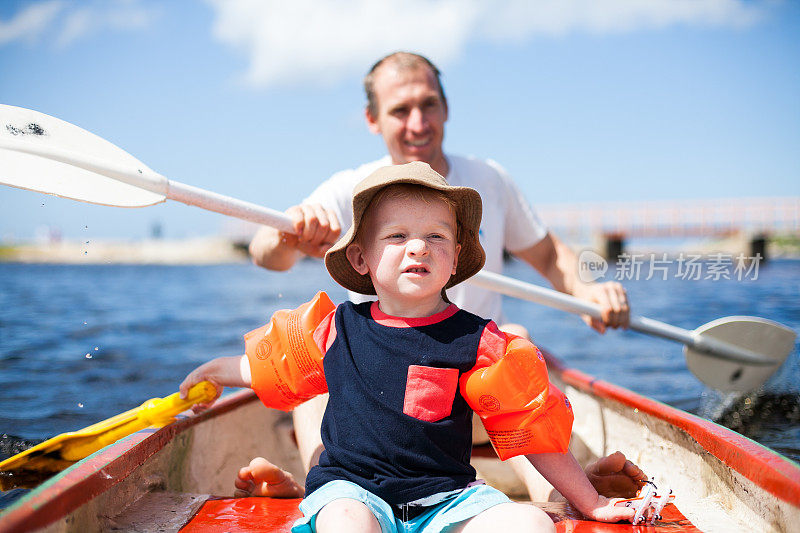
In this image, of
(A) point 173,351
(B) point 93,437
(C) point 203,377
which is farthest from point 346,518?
(A) point 173,351

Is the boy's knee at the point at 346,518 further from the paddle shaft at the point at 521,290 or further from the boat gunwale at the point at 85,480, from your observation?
the paddle shaft at the point at 521,290

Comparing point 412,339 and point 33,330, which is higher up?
point 412,339

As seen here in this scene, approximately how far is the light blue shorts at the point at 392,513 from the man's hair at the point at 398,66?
1.78 meters

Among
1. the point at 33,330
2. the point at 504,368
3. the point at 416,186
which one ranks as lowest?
the point at 33,330

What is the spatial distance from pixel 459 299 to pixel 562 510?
3.86 feet

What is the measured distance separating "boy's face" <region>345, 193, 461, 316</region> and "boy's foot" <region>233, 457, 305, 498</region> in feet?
1.90

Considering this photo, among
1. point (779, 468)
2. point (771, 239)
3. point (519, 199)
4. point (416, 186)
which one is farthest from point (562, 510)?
point (771, 239)

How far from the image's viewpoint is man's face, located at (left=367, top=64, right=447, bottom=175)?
2.61 metres

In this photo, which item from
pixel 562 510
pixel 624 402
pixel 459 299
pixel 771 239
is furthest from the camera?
pixel 771 239

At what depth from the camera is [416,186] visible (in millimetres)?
1456

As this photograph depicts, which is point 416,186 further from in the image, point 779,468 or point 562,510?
point 779,468

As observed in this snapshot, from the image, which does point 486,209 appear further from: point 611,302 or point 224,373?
point 224,373

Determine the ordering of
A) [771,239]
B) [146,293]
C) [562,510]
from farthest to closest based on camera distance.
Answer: [771,239] → [146,293] → [562,510]

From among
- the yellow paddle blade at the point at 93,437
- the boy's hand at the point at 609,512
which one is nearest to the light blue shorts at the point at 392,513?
the boy's hand at the point at 609,512
